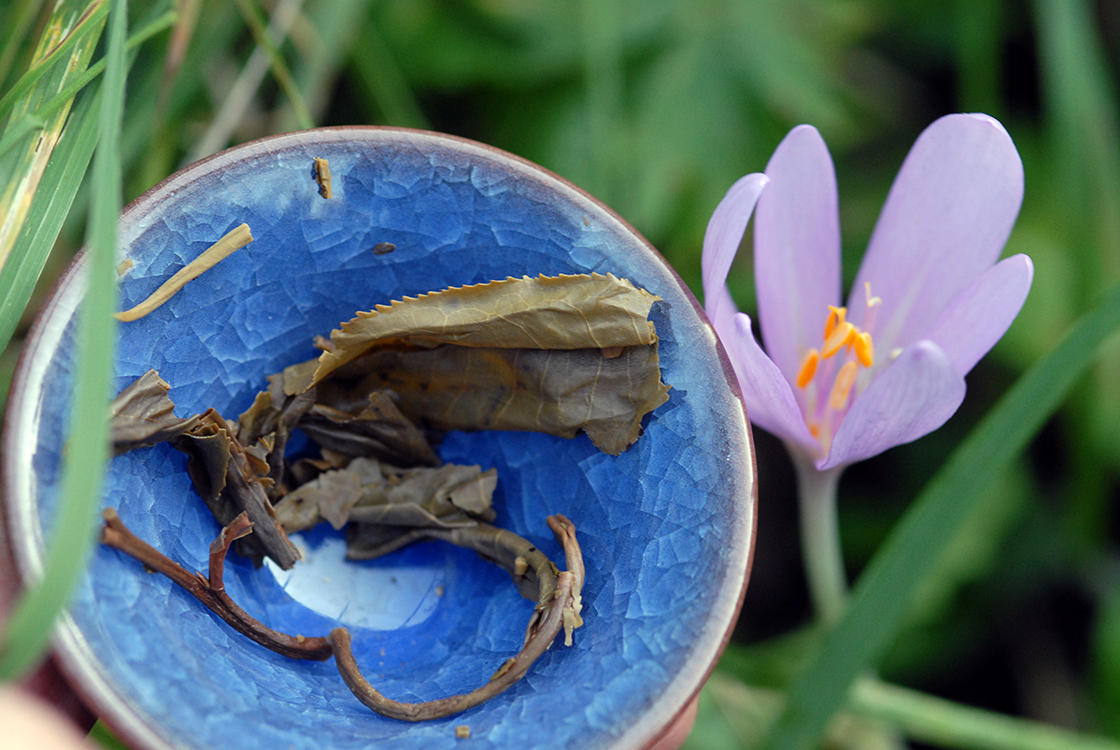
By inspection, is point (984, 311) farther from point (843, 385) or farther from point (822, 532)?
point (822, 532)

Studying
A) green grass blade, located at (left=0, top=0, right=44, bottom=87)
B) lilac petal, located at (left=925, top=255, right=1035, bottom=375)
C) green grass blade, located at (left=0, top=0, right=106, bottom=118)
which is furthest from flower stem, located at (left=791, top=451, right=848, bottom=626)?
green grass blade, located at (left=0, top=0, right=44, bottom=87)

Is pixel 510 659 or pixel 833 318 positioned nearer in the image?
pixel 510 659

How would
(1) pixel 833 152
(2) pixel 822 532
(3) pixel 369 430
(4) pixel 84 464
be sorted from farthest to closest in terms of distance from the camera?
(1) pixel 833 152 < (2) pixel 822 532 < (3) pixel 369 430 < (4) pixel 84 464

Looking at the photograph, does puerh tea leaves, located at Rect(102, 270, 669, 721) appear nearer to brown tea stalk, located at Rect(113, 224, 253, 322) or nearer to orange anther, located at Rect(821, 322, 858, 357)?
brown tea stalk, located at Rect(113, 224, 253, 322)

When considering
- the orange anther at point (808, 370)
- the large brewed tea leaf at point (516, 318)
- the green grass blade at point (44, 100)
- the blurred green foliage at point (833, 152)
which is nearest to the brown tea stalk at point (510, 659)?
the large brewed tea leaf at point (516, 318)

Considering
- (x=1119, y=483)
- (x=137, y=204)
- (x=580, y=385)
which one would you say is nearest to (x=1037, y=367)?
(x=580, y=385)

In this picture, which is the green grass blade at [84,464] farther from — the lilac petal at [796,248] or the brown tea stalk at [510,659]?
the lilac petal at [796,248]

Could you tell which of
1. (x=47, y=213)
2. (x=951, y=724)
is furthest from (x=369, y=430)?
(x=951, y=724)
